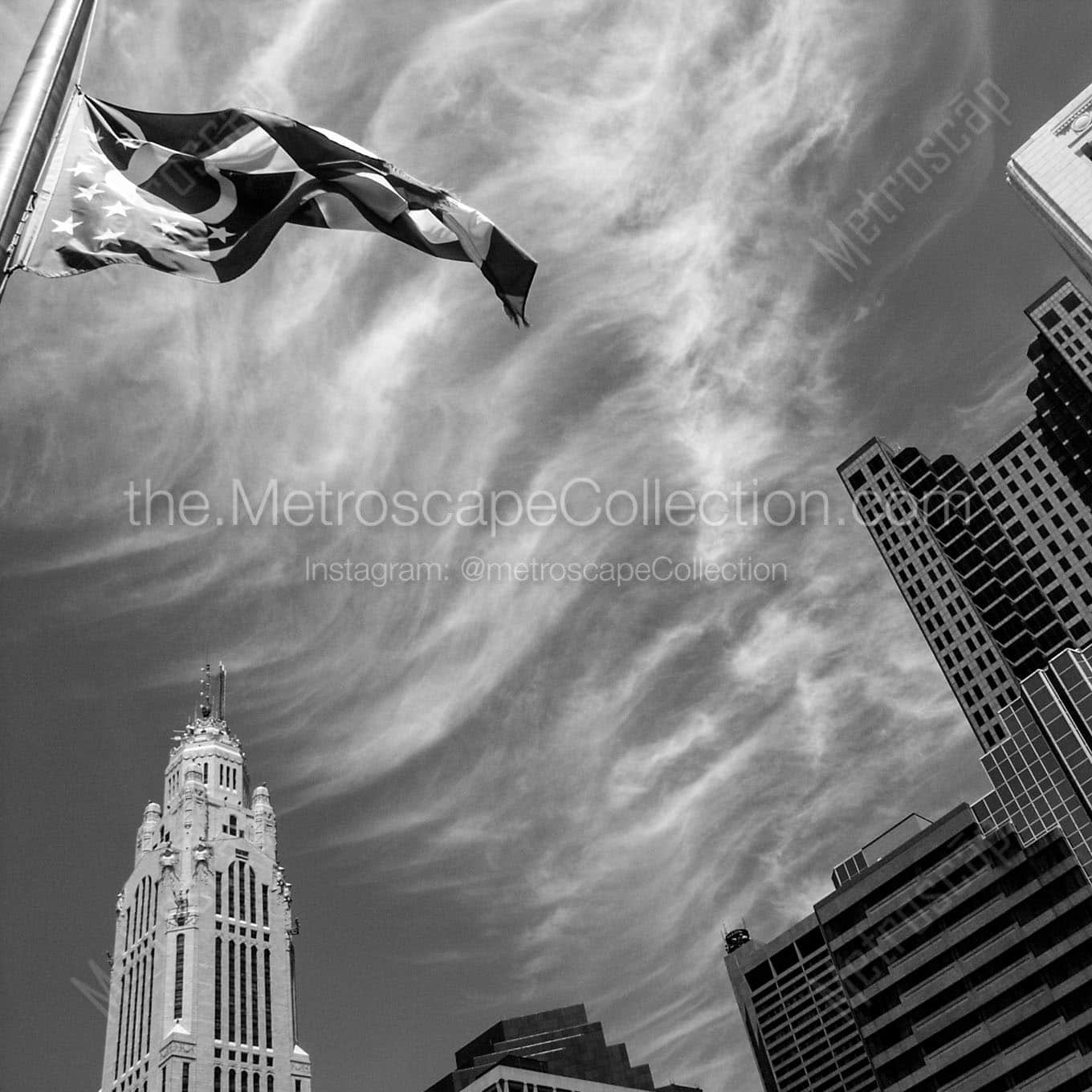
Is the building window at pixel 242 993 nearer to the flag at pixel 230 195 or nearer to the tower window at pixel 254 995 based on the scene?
the tower window at pixel 254 995

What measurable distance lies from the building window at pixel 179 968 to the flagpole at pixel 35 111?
135m

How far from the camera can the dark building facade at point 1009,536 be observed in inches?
5881

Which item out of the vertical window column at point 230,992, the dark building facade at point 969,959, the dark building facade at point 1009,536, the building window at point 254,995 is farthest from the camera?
the dark building facade at point 1009,536

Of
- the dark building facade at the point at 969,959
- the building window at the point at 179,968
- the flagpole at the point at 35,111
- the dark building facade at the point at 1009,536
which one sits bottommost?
the flagpole at the point at 35,111

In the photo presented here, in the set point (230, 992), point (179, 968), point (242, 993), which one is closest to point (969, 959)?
point (242, 993)

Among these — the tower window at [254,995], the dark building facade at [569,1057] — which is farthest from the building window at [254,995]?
the dark building facade at [569,1057]

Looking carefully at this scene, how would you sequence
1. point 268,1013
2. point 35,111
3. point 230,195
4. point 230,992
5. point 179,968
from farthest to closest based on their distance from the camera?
1. point 268,1013
2. point 230,992
3. point 179,968
4. point 230,195
5. point 35,111

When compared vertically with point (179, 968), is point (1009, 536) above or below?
above

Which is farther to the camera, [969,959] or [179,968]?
[179,968]

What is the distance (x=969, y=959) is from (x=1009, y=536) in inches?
3220

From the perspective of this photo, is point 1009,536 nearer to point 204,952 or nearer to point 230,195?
point 204,952

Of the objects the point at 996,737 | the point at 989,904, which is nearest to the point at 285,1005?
the point at 989,904

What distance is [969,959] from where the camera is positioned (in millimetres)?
97062

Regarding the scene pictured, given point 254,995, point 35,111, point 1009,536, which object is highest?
point 1009,536
